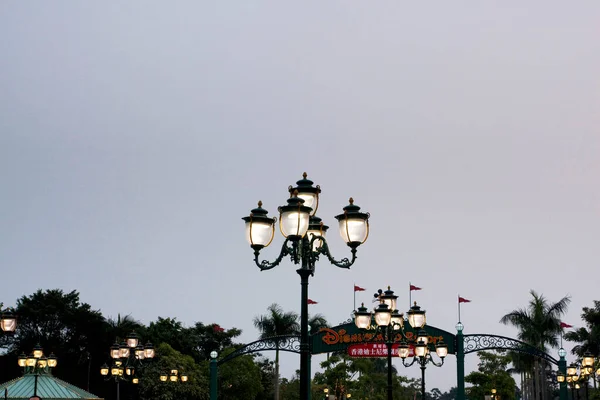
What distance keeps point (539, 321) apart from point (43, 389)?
36573mm

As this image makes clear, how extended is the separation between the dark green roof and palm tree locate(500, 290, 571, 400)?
Result: 3302cm

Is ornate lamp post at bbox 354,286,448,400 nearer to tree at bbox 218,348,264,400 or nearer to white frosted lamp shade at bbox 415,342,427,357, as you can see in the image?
white frosted lamp shade at bbox 415,342,427,357

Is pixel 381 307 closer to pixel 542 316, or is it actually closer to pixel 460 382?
pixel 460 382

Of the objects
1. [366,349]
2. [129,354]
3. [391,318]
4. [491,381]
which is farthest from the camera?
[491,381]

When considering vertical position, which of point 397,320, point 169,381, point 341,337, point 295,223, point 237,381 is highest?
point 341,337

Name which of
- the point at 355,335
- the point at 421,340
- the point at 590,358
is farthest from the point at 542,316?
the point at 421,340

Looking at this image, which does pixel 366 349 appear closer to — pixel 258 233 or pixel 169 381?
pixel 169 381

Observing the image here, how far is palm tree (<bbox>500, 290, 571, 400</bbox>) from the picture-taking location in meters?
61.9

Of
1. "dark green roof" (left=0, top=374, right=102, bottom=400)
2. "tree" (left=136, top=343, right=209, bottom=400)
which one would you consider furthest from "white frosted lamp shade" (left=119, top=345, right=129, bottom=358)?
"tree" (left=136, top=343, right=209, bottom=400)

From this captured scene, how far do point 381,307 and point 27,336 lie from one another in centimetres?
5417

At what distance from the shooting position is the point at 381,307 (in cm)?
2033

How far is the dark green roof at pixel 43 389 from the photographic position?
43709mm

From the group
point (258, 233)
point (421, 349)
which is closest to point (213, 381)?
point (421, 349)

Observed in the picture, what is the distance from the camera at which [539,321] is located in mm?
62094
